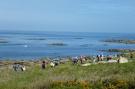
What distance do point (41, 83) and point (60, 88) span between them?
1.33m

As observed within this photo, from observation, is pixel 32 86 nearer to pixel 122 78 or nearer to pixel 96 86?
pixel 96 86

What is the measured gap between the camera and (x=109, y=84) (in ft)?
50.6

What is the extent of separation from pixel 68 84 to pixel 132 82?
9.22ft

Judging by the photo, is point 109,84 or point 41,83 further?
point 41,83

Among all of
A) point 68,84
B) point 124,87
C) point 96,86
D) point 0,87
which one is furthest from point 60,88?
point 0,87

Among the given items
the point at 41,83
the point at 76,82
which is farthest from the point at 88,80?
the point at 41,83

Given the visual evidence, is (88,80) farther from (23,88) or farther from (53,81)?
(23,88)

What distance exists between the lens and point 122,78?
53.3 feet

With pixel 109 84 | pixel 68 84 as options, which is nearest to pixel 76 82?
pixel 68 84

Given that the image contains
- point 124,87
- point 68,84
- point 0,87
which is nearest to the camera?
point 124,87

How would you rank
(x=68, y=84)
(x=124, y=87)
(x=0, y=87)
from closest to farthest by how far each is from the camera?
(x=124, y=87)
(x=68, y=84)
(x=0, y=87)

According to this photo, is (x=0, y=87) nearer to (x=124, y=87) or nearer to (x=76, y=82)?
(x=76, y=82)

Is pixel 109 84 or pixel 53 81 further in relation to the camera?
pixel 53 81

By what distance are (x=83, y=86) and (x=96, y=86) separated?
0.58 m
